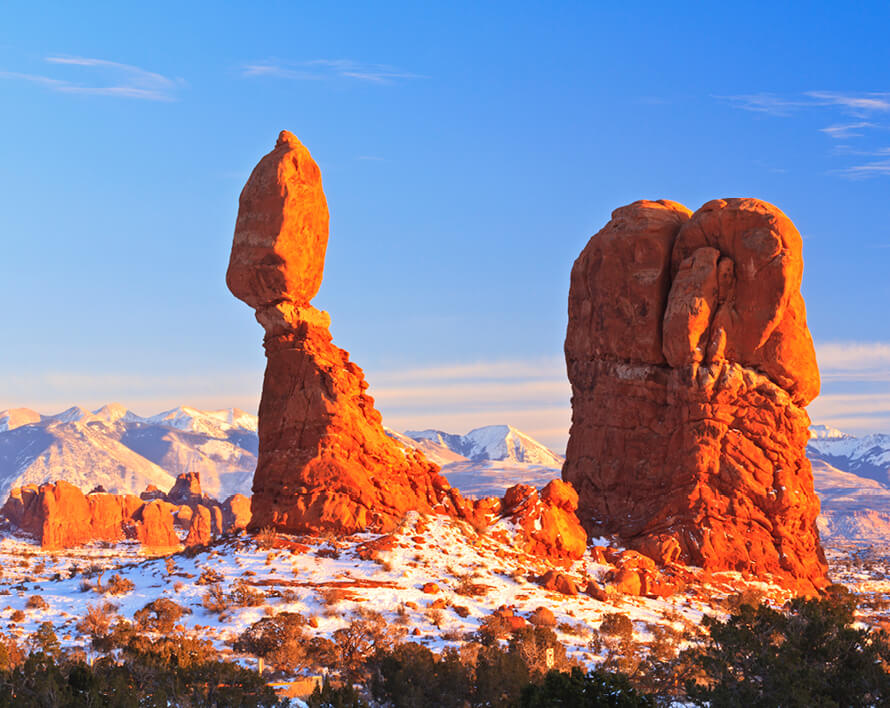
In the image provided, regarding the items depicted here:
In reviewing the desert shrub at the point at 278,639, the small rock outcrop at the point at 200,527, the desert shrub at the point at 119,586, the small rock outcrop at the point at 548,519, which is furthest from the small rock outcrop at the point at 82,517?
the desert shrub at the point at 278,639

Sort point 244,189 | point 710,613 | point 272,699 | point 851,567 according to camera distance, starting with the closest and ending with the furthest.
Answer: point 272,699, point 710,613, point 244,189, point 851,567

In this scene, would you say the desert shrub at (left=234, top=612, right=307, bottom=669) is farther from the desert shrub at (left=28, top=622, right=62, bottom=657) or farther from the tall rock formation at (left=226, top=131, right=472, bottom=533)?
the tall rock formation at (left=226, top=131, right=472, bottom=533)

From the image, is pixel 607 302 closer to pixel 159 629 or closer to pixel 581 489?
pixel 581 489

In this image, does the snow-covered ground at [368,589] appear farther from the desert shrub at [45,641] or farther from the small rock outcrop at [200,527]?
the small rock outcrop at [200,527]

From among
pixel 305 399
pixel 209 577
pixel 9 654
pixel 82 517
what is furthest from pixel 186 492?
pixel 9 654

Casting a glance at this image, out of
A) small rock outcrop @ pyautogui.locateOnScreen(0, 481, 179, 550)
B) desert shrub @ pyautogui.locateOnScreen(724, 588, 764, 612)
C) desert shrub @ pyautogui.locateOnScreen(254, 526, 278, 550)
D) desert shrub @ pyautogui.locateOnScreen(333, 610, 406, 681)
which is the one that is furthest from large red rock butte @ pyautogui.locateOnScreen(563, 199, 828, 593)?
small rock outcrop @ pyautogui.locateOnScreen(0, 481, 179, 550)

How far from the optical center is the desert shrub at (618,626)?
105 feet

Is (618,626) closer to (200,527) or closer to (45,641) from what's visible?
(45,641)

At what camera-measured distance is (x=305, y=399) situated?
3834cm

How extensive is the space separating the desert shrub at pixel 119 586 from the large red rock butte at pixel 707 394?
1777cm

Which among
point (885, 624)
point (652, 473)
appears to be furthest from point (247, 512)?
point (885, 624)

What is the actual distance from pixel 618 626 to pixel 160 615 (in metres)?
12.9

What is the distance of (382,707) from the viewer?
988 inches

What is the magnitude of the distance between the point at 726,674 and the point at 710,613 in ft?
53.0
